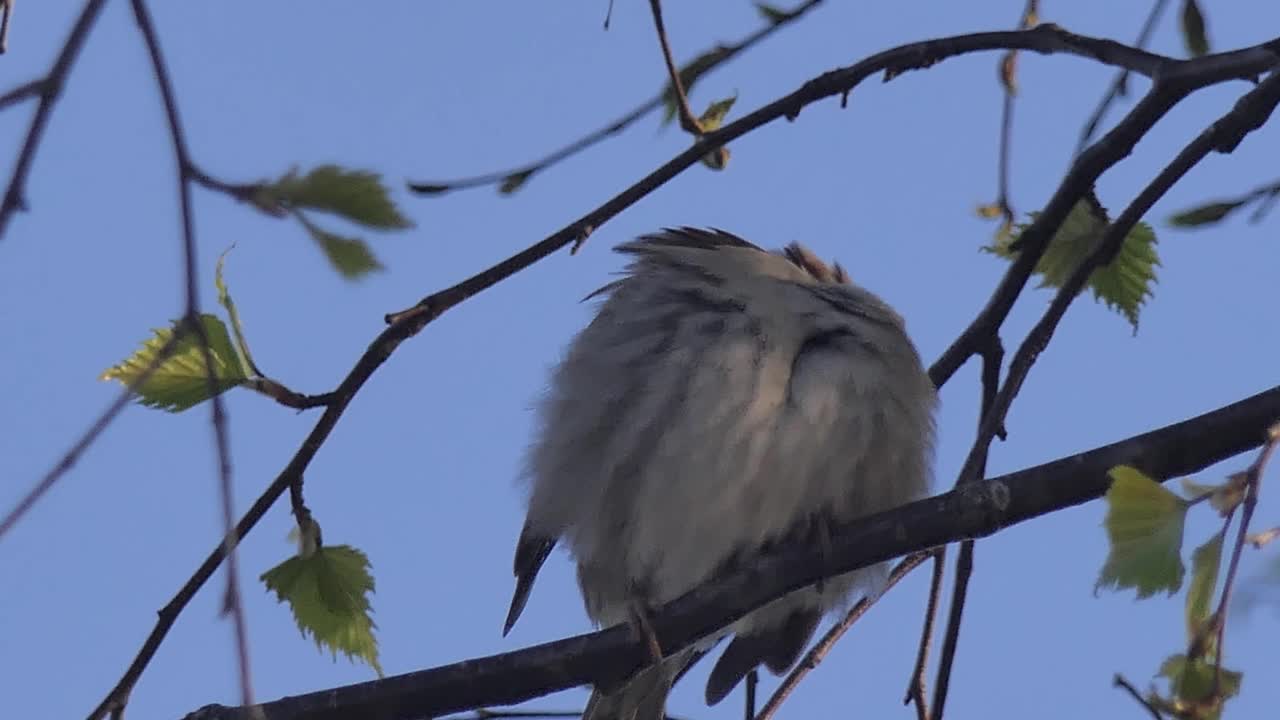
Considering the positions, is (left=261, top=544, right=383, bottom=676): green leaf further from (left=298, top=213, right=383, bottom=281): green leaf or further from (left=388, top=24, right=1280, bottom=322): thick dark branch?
(left=298, top=213, right=383, bottom=281): green leaf

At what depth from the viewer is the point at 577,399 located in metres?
4.04

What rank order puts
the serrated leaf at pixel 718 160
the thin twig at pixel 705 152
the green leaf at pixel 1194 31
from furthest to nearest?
the green leaf at pixel 1194 31 → the serrated leaf at pixel 718 160 → the thin twig at pixel 705 152

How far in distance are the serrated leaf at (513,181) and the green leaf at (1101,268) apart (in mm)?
1155

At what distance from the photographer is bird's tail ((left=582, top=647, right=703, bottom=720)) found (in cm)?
422

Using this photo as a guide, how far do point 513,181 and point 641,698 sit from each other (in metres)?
1.86

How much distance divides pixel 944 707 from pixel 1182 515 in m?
0.78

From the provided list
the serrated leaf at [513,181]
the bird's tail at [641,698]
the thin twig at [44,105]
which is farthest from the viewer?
the bird's tail at [641,698]

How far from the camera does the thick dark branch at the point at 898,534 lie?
2752 mm

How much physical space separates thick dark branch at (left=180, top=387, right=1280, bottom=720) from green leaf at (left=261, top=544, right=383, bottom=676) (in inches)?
8.6

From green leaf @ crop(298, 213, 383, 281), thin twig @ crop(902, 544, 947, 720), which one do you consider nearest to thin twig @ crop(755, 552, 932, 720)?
thin twig @ crop(902, 544, 947, 720)

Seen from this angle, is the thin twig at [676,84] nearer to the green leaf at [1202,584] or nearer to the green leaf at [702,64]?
the green leaf at [702,64]

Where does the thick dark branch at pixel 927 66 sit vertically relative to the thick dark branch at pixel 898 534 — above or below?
above

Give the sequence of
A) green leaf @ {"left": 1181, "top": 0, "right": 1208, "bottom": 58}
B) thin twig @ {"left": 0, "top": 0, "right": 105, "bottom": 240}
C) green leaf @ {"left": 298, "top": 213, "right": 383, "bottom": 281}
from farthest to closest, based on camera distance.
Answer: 1. green leaf @ {"left": 1181, "top": 0, "right": 1208, "bottom": 58}
2. green leaf @ {"left": 298, "top": 213, "right": 383, "bottom": 281}
3. thin twig @ {"left": 0, "top": 0, "right": 105, "bottom": 240}

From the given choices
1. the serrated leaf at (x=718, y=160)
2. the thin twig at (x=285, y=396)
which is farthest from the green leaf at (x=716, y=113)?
the thin twig at (x=285, y=396)
